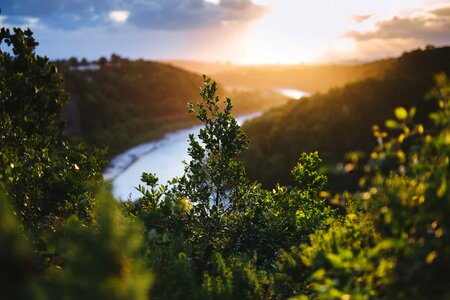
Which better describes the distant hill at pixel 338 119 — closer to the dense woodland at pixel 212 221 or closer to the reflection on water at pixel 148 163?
the reflection on water at pixel 148 163

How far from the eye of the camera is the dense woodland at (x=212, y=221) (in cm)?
314

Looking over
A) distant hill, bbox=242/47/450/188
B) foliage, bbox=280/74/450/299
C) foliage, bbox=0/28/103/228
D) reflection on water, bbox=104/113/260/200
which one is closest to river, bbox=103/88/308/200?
reflection on water, bbox=104/113/260/200

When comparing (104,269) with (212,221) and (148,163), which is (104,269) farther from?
(148,163)

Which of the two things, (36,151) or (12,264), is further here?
(36,151)

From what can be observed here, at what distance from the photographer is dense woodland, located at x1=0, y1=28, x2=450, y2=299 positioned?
10.3 ft

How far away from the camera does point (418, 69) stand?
82438 mm

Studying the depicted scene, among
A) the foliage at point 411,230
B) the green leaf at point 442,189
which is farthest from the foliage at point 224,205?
the green leaf at point 442,189

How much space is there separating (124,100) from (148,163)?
4976 cm

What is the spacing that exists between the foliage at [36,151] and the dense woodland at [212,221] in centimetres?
4

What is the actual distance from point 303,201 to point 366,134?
6312 centimetres

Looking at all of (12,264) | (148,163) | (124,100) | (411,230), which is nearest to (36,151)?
(12,264)

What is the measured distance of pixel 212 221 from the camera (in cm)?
955

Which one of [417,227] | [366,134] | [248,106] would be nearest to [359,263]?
[417,227]

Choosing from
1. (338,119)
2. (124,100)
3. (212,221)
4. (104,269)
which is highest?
(124,100)
